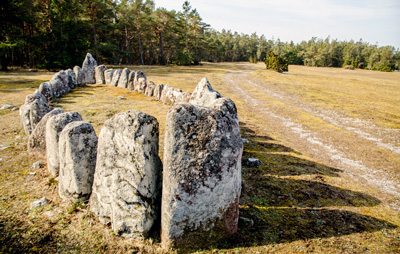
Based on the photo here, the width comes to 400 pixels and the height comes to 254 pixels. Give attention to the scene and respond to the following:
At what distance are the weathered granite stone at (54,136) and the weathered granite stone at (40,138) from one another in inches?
48.7

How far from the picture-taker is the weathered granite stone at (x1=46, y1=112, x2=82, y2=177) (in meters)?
5.39

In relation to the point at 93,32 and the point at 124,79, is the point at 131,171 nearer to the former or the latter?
the point at 124,79

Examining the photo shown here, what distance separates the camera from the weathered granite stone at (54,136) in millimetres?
5391

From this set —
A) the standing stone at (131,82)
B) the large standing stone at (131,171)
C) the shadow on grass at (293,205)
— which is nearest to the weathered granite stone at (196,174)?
the large standing stone at (131,171)

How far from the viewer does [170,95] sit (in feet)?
43.6

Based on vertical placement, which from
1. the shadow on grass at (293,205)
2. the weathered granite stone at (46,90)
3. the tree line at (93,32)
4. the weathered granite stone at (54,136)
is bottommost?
the shadow on grass at (293,205)

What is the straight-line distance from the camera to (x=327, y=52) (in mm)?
80438

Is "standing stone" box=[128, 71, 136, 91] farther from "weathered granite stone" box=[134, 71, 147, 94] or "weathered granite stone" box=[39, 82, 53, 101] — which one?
"weathered granite stone" box=[39, 82, 53, 101]

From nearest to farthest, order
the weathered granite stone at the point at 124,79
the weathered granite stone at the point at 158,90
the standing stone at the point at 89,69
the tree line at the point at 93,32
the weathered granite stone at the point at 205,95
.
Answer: the weathered granite stone at the point at 205,95, the weathered granite stone at the point at 158,90, the weathered granite stone at the point at 124,79, the standing stone at the point at 89,69, the tree line at the point at 93,32

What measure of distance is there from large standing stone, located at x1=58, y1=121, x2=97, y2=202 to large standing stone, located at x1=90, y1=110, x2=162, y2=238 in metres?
0.78

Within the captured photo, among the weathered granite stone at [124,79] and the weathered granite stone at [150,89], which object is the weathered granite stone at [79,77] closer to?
the weathered granite stone at [124,79]

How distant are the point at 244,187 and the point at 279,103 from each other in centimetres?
1156

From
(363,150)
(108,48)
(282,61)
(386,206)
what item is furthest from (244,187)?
(282,61)

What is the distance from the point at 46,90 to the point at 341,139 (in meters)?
15.4
